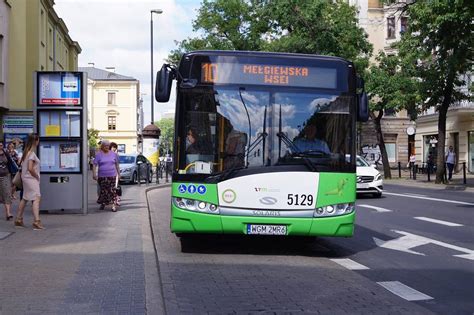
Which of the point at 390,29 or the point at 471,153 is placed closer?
the point at 471,153

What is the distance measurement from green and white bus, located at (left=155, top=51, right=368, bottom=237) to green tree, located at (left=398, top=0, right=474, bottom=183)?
615 inches

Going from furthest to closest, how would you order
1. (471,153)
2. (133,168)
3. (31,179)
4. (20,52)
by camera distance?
1. (471,153)
2. (133,168)
3. (20,52)
4. (31,179)

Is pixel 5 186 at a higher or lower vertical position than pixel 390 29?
lower

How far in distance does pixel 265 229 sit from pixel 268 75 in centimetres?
226

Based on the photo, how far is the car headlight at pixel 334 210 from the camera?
29.0ft

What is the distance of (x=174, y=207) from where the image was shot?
8914 millimetres

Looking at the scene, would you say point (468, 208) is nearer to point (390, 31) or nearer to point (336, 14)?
point (336, 14)

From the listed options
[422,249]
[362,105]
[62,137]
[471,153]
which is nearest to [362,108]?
[362,105]

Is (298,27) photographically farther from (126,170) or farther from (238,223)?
(238,223)

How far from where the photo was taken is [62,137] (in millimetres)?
14195

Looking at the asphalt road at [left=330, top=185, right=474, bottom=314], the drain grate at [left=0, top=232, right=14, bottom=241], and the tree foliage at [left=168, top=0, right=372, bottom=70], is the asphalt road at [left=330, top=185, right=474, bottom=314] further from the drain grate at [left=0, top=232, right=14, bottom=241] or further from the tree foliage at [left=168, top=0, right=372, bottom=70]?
the tree foliage at [left=168, top=0, right=372, bottom=70]

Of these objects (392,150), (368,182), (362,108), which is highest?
(362,108)

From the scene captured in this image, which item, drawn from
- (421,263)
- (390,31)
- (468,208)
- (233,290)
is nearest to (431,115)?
(390,31)

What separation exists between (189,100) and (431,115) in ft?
137
